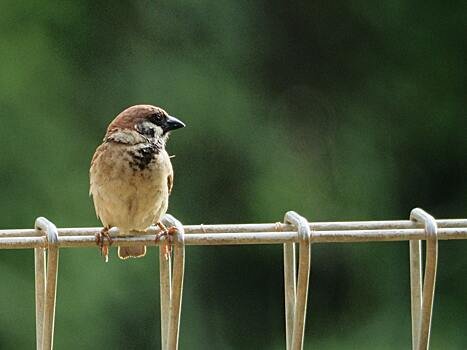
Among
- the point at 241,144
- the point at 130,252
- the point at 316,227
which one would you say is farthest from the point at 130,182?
the point at 241,144

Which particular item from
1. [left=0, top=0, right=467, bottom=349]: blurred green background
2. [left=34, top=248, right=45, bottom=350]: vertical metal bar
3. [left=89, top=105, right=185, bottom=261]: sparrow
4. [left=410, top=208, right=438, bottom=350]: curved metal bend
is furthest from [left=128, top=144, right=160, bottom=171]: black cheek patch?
[left=0, top=0, right=467, bottom=349]: blurred green background

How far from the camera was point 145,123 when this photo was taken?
2.51 metres

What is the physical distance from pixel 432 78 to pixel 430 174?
0.49 meters

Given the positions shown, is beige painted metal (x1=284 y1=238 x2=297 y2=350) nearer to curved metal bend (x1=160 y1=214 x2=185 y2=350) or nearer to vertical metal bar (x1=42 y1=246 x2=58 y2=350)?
curved metal bend (x1=160 y1=214 x2=185 y2=350)

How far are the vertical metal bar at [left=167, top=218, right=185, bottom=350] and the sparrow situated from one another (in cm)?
83

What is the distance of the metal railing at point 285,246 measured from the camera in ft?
4.81

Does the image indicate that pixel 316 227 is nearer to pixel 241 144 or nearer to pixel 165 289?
pixel 165 289

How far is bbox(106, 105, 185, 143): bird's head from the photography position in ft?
8.13

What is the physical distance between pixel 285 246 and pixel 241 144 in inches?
147

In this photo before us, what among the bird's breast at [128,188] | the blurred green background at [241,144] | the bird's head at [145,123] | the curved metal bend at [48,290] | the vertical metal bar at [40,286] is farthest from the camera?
the blurred green background at [241,144]

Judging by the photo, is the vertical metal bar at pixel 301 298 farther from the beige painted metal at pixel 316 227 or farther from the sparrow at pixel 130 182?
the sparrow at pixel 130 182

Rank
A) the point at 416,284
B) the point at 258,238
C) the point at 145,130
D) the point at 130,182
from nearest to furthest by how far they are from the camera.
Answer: the point at 258,238 → the point at 416,284 → the point at 130,182 → the point at 145,130

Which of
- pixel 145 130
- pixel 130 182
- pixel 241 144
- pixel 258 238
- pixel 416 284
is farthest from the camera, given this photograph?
pixel 241 144

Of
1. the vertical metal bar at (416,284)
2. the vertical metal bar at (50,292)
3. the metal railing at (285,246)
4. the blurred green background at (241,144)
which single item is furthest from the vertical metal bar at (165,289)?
the blurred green background at (241,144)
